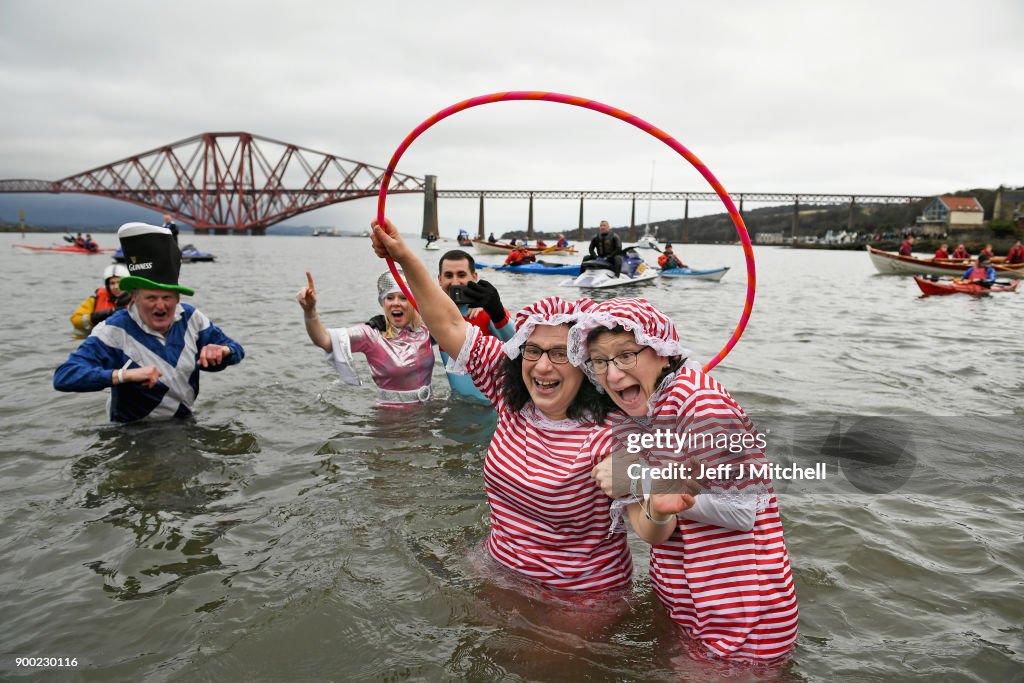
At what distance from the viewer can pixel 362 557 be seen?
4488 millimetres

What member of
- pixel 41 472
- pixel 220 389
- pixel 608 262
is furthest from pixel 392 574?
pixel 608 262

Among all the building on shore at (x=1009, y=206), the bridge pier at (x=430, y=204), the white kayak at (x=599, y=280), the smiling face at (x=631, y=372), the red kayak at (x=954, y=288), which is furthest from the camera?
the building on shore at (x=1009, y=206)

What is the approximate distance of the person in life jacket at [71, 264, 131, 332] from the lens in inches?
447

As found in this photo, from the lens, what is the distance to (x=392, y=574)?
425 cm

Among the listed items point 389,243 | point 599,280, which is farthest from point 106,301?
point 599,280

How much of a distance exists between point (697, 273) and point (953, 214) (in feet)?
315

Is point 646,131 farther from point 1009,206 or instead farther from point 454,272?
point 1009,206

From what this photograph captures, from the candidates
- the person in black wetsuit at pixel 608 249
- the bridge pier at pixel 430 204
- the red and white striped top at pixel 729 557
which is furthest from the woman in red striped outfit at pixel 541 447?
the bridge pier at pixel 430 204

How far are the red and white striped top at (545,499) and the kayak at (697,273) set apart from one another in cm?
2959

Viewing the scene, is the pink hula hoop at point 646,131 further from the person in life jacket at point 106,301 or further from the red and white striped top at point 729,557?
the person in life jacket at point 106,301

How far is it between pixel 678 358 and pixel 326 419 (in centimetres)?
590

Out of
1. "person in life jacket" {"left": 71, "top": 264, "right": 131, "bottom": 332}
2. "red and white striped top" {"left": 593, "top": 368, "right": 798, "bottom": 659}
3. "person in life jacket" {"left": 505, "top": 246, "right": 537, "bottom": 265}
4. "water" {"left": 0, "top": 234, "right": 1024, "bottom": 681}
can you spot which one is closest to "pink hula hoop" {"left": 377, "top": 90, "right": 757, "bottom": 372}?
"red and white striped top" {"left": 593, "top": 368, "right": 798, "bottom": 659}

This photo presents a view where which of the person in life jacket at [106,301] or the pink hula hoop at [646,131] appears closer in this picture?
the pink hula hoop at [646,131]

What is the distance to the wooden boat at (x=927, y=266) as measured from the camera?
1309 inches
